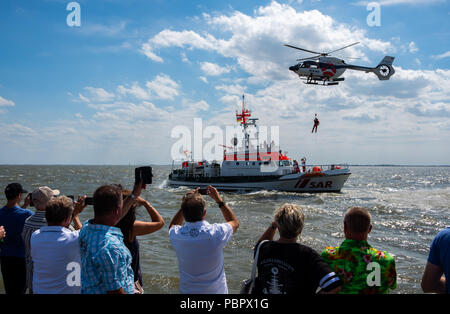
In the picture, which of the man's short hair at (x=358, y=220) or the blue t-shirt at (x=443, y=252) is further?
the blue t-shirt at (x=443, y=252)

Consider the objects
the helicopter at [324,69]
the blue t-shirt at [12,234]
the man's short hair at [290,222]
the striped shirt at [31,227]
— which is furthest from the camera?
the helicopter at [324,69]

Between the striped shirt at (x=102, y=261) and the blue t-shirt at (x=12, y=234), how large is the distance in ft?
6.86

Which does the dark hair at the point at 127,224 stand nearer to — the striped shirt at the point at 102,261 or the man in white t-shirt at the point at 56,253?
the man in white t-shirt at the point at 56,253

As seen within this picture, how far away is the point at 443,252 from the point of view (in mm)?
2754

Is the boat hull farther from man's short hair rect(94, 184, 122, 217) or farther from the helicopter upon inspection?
man's short hair rect(94, 184, 122, 217)

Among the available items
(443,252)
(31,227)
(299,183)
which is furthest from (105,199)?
(299,183)

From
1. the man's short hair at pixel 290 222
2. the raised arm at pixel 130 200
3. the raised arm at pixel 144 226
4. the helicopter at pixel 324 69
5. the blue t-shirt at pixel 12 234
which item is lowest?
the blue t-shirt at pixel 12 234

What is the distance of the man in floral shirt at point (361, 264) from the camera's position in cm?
257

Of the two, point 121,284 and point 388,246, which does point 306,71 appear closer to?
point 388,246

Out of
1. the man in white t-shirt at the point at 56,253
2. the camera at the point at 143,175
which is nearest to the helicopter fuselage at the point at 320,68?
the camera at the point at 143,175

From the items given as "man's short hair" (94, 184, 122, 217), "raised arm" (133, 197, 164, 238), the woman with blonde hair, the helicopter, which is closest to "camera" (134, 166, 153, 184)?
"raised arm" (133, 197, 164, 238)

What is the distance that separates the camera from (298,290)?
2.49 metres

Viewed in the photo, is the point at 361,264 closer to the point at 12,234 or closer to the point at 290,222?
the point at 290,222
